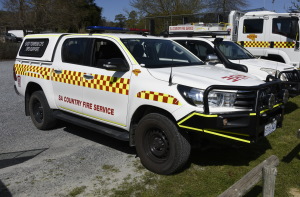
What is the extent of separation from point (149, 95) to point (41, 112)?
296 centimetres

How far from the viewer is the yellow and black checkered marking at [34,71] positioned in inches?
219

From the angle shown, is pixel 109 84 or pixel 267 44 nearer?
pixel 109 84

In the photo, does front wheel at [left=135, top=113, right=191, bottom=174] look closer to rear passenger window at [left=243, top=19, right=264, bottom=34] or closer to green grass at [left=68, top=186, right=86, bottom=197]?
green grass at [left=68, top=186, right=86, bottom=197]

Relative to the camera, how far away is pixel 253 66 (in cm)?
711

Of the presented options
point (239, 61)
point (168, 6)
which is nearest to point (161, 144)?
point (239, 61)

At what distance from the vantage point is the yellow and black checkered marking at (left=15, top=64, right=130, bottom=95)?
14.1 ft

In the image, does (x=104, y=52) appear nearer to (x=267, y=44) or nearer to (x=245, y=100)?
(x=245, y=100)

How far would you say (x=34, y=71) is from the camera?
230 inches

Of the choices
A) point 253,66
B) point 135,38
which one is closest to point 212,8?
point 253,66

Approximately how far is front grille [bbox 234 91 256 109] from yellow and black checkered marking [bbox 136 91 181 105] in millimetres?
665

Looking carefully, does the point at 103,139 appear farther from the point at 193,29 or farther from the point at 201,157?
the point at 193,29

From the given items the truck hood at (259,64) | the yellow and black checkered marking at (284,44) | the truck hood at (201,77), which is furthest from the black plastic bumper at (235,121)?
the yellow and black checkered marking at (284,44)

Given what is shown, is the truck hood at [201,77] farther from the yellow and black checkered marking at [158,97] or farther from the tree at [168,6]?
the tree at [168,6]

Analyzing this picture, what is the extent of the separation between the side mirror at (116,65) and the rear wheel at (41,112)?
2.07 m
